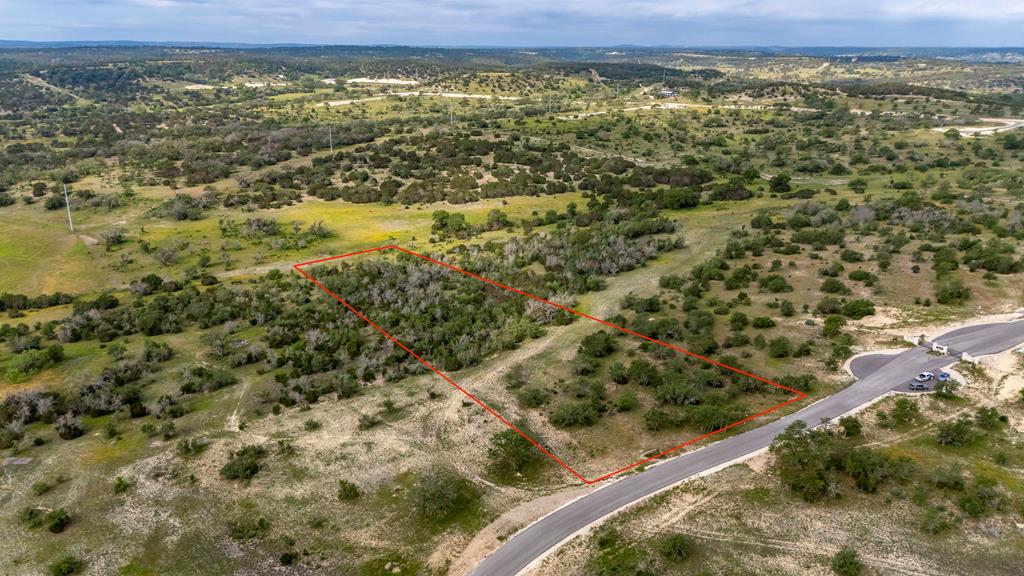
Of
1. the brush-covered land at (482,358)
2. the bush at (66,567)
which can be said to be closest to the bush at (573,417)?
the brush-covered land at (482,358)

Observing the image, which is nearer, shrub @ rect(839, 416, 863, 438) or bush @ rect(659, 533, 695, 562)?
bush @ rect(659, 533, 695, 562)

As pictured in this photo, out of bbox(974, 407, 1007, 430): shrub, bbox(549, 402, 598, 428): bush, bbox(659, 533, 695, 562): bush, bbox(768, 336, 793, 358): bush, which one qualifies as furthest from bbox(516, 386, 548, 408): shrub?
bbox(974, 407, 1007, 430): shrub

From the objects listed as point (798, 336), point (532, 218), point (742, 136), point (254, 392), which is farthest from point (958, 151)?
point (254, 392)

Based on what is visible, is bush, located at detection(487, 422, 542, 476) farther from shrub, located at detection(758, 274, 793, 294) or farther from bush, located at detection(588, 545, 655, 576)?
shrub, located at detection(758, 274, 793, 294)

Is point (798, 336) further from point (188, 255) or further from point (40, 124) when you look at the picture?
point (40, 124)

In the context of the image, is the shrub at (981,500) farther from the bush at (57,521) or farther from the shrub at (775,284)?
the bush at (57,521)

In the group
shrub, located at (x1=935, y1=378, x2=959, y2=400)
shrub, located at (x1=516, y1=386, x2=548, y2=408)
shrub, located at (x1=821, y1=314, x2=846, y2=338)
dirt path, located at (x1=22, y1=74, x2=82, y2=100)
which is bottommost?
shrub, located at (x1=516, y1=386, x2=548, y2=408)
